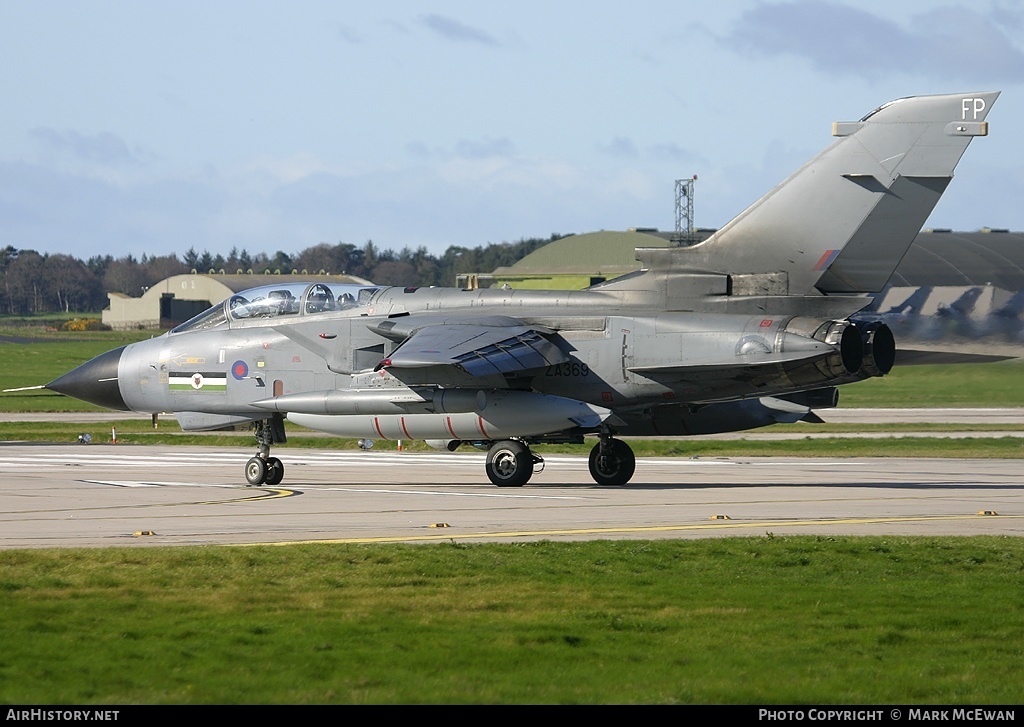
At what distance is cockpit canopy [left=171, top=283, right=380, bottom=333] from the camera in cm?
2317

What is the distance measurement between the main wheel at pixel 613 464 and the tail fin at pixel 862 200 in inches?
157

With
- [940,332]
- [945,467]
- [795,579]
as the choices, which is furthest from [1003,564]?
[945,467]

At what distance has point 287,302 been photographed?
923 inches

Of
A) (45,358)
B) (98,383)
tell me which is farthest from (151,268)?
(98,383)

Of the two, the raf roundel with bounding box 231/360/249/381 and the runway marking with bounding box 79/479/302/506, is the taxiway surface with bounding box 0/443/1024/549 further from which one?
the raf roundel with bounding box 231/360/249/381

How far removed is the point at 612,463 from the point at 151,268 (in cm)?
14895

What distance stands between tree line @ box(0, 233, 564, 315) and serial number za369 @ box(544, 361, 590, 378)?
103 meters

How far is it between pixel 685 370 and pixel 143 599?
11487 millimetres

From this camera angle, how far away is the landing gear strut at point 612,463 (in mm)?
22797

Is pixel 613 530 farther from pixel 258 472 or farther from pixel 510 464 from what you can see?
pixel 258 472

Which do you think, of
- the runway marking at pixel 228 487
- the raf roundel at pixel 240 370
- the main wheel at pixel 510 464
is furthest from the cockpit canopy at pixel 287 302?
the main wheel at pixel 510 464

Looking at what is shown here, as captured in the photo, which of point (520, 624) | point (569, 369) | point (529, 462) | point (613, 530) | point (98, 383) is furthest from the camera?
point (98, 383)

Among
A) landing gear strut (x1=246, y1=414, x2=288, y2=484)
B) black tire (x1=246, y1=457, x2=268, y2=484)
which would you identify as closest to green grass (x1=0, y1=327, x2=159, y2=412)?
landing gear strut (x1=246, y1=414, x2=288, y2=484)

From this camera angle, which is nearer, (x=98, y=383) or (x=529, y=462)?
(x=529, y=462)
